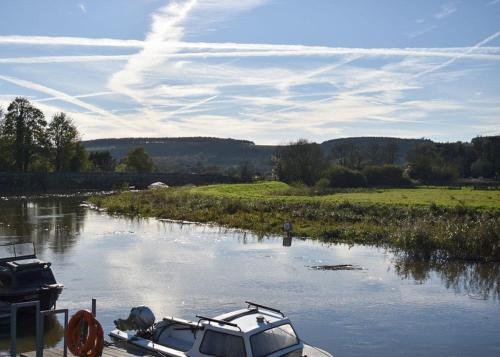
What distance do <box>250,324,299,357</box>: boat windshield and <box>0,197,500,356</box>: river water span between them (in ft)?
12.2

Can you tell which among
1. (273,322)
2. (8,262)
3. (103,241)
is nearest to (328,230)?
(103,241)

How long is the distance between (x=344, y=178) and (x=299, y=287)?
230 feet

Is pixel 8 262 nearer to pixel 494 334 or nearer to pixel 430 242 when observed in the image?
pixel 494 334

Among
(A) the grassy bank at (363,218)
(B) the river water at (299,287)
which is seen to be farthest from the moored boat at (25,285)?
(A) the grassy bank at (363,218)

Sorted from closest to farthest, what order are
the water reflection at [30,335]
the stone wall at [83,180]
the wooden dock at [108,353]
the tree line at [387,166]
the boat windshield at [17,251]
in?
the wooden dock at [108,353] < the water reflection at [30,335] < the boat windshield at [17,251] < the stone wall at [83,180] < the tree line at [387,166]

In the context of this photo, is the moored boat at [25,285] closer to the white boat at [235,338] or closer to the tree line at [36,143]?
the white boat at [235,338]

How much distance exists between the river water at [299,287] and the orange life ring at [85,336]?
3.91 m

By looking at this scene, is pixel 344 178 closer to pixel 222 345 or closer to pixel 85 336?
pixel 85 336

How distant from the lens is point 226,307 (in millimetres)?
22641

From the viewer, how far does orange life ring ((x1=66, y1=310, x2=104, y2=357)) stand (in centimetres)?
1466

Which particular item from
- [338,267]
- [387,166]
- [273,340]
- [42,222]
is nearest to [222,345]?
[273,340]

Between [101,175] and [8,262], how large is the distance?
91.6m

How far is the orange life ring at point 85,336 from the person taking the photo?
1466 centimetres

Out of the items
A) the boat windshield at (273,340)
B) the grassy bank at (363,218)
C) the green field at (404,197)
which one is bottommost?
the boat windshield at (273,340)
